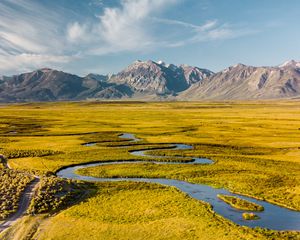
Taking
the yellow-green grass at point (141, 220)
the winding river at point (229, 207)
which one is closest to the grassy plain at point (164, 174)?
the yellow-green grass at point (141, 220)

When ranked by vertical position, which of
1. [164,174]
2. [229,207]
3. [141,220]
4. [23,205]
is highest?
[23,205]

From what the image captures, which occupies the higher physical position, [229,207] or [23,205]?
[23,205]

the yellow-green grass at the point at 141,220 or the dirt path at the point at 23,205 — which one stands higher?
the dirt path at the point at 23,205

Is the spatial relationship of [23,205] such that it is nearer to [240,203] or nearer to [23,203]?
[23,203]

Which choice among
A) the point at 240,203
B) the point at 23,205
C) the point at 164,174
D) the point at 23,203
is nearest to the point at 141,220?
the point at 240,203

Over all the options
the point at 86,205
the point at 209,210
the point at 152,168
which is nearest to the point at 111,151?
the point at 152,168

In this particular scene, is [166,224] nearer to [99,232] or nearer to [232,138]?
[99,232]

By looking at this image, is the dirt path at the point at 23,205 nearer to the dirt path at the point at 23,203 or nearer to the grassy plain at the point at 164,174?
the dirt path at the point at 23,203
